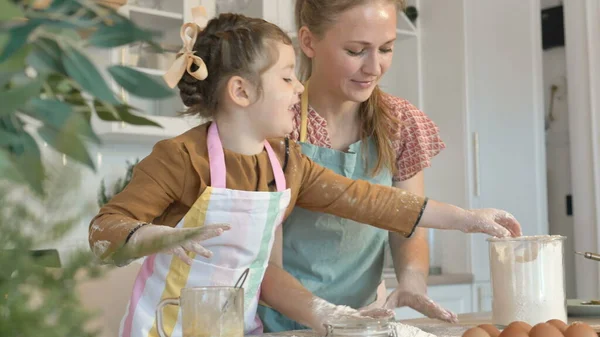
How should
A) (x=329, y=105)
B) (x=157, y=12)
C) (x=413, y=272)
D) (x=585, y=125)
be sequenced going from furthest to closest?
(x=585, y=125) → (x=157, y=12) → (x=329, y=105) → (x=413, y=272)

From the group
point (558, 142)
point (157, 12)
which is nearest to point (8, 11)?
point (157, 12)

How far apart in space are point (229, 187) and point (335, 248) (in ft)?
1.11

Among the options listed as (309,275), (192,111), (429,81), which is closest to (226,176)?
(192,111)

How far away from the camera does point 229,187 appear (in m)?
1.31

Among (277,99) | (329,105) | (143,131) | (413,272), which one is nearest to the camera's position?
(277,99)

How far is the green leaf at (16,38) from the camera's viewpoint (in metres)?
0.20

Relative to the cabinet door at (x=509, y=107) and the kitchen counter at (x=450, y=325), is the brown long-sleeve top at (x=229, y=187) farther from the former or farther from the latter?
the cabinet door at (x=509, y=107)

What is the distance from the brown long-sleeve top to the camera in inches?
46.1

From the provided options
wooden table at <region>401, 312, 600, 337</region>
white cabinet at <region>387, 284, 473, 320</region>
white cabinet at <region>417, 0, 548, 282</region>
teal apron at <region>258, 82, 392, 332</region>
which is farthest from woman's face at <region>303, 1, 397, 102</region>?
white cabinet at <region>417, 0, 548, 282</region>

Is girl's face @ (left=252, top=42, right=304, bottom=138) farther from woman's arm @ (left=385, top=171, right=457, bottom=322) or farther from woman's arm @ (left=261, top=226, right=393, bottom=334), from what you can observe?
woman's arm @ (left=385, top=171, right=457, bottom=322)

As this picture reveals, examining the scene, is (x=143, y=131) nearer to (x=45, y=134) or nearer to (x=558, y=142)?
(x=558, y=142)

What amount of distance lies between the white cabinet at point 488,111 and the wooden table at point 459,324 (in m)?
2.01

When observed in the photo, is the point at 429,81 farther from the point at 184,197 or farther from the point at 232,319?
the point at 232,319

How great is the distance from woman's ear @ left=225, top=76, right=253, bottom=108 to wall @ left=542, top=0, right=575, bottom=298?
2.60 meters
